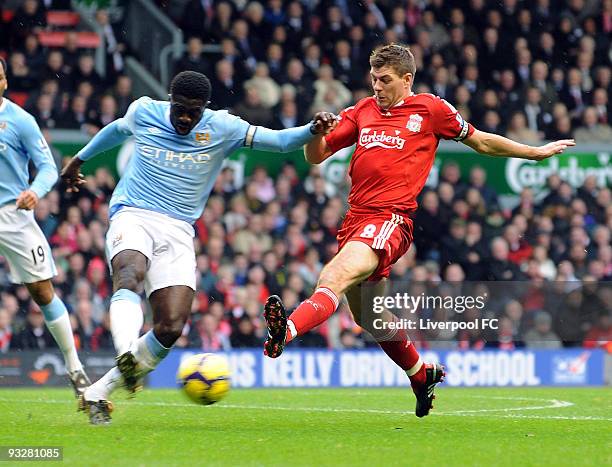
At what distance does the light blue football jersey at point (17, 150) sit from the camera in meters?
8.95

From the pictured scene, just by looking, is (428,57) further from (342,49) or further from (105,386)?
(105,386)

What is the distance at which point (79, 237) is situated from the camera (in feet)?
52.4

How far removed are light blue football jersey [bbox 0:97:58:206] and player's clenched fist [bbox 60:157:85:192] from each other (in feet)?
0.40

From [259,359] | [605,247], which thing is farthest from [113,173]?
[605,247]

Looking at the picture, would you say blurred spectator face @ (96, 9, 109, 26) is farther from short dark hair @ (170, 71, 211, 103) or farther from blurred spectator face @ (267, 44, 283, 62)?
short dark hair @ (170, 71, 211, 103)

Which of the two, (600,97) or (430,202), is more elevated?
(600,97)

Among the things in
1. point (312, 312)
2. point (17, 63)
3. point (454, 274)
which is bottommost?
point (312, 312)

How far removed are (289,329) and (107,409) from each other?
4.33 feet

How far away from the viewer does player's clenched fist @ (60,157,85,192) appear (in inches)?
344

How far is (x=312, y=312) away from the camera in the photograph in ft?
26.1

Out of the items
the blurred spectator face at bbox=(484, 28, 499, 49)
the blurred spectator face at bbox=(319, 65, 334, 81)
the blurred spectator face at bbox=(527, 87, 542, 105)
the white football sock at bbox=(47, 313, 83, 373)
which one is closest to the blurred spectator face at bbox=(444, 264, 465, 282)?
the blurred spectator face at bbox=(319, 65, 334, 81)

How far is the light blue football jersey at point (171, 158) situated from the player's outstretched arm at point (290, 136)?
0.44ft

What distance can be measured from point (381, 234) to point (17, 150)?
274cm

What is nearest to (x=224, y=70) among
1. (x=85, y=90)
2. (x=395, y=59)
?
(x=85, y=90)
